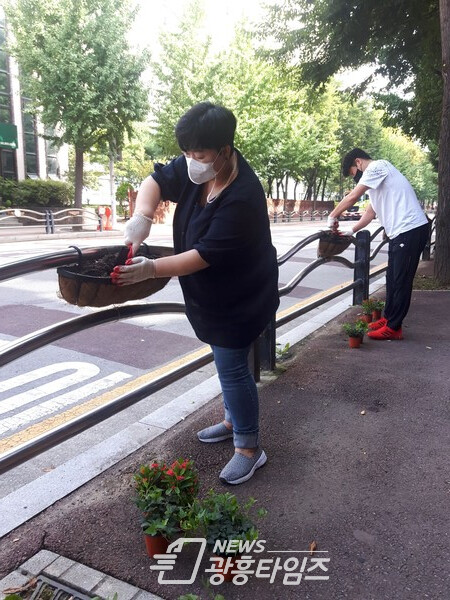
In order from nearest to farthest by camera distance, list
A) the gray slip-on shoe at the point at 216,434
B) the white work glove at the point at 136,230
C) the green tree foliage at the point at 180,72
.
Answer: the white work glove at the point at 136,230
the gray slip-on shoe at the point at 216,434
the green tree foliage at the point at 180,72

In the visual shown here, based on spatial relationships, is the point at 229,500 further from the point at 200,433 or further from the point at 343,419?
the point at 343,419

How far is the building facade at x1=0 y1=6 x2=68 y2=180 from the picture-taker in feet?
93.5

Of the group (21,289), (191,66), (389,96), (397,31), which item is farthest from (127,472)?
(191,66)

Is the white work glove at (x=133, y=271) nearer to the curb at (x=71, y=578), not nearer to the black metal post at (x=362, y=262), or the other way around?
the curb at (x=71, y=578)

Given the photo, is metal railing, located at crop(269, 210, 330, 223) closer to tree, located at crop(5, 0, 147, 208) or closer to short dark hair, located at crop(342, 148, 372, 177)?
tree, located at crop(5, 0, 147, 208)

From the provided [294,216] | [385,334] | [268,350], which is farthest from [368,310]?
[294,216]

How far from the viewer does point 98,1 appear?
74.0 ft

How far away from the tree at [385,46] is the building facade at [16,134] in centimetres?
1988

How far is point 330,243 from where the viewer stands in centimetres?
452

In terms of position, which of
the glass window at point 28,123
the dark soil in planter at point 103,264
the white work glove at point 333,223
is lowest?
the dark soil in planter at point 103,264

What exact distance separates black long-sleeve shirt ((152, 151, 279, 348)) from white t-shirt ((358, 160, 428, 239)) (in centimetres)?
250

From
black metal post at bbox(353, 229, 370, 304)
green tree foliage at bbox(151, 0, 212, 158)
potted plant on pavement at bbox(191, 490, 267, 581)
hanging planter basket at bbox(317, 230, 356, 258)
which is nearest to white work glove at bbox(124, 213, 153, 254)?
potted plant on pavement at bbox(191, 490, 267, 581)

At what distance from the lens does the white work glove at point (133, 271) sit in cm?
194

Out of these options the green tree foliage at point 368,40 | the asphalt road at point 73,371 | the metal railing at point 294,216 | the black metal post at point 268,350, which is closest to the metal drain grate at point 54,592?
the asphalt road at point 73,371
